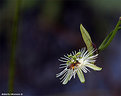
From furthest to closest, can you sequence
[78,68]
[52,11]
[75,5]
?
1. [75,5]
2. [52,11]
3. [78,68]

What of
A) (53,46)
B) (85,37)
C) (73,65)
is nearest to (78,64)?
(73,65)

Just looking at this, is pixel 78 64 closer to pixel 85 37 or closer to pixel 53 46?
pixel 85 37

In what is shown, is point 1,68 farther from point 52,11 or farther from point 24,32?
point 52,11

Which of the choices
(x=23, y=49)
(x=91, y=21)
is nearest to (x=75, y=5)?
(x=91, y=21)

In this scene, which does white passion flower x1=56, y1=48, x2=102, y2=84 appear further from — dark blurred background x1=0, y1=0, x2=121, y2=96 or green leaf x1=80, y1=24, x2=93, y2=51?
dark blurred background x1=0, y1=0, x2=121, y2=96

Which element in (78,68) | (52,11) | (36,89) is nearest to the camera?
(78,68)

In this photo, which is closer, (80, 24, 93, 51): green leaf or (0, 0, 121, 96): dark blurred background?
(80, 24, 93, 51): green leaf

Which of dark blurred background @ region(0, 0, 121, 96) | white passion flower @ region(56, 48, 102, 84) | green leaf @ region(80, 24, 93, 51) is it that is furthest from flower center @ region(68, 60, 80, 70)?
dark blurred background @ region(0, 0, 121, 96)

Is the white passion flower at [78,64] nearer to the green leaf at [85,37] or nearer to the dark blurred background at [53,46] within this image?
the green leaf at [85,37]
